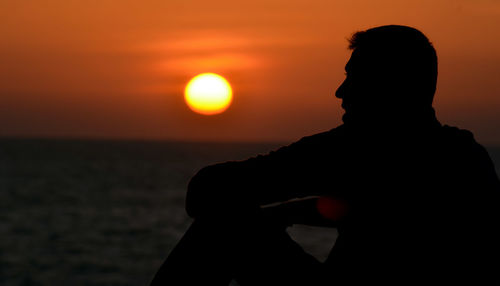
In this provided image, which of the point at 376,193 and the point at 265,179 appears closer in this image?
the point at 376,193

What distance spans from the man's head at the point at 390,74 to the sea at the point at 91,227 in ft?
123

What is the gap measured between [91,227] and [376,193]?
2347 inches

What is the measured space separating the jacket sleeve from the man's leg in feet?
0.21

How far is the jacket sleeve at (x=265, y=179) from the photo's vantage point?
10.7 ft

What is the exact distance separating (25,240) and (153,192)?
3546 centimetres

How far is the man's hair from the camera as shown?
3.17 metres

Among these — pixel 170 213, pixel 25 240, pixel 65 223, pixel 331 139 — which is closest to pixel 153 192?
pixel 170 213

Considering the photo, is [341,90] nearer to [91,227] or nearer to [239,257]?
[239,257]

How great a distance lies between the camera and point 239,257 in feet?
11.2

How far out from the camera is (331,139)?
326 cm

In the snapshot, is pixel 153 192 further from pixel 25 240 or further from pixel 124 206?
pixel 25 240

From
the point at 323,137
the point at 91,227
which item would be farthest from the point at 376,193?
the point at 91,227

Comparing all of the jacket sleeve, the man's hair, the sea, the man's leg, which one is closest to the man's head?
the man's hair

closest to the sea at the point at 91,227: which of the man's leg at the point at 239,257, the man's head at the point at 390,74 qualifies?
the man's leg at the point at 239,257
